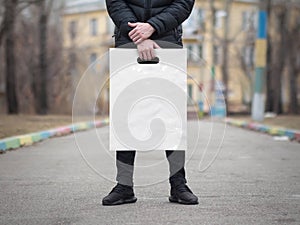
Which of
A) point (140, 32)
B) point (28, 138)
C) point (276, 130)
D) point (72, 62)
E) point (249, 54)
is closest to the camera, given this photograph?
point (140, 32)

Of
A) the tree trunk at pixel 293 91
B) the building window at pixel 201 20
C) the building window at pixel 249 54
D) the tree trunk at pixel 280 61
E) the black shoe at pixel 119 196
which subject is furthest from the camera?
the building window at pixel 249 54

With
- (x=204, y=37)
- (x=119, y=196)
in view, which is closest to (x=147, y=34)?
(x=119, y=196)

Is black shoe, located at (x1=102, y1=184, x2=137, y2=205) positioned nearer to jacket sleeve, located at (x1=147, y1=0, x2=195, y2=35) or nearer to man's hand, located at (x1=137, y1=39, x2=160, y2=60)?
man's hand, located at (x1=137, y1=39, x2=160, y2=60)

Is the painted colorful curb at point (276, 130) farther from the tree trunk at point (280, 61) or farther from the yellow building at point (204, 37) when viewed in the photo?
the tree trunk at point (280, 61)

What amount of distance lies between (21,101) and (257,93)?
12764 mm

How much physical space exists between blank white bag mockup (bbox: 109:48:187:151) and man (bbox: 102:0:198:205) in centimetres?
8

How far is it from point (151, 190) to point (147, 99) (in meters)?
1.07

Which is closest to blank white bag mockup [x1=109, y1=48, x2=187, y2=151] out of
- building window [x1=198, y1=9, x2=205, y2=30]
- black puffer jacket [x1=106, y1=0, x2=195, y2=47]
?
black puffer jacket [x1=106, y1=0, x2=195, y2=47]

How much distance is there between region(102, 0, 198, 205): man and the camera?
390cm

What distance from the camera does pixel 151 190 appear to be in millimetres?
4738

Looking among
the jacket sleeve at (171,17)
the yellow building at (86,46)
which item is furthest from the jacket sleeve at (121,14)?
the yellow building at (86,46)

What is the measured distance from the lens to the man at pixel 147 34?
3.90 metres

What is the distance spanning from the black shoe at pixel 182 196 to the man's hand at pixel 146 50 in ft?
3.11

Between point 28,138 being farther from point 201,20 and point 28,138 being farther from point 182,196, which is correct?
point 201,20
